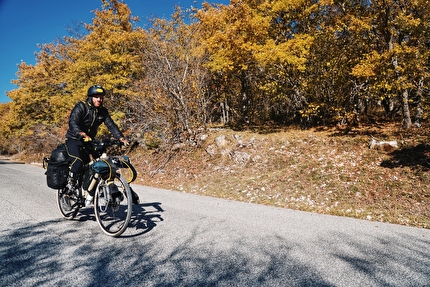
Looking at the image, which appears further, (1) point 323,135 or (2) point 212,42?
(2) point 212,42

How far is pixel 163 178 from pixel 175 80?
577 centimetres

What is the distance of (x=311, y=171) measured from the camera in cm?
929

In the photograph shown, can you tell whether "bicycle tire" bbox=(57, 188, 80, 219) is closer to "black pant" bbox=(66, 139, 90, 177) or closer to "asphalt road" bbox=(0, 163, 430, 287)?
"asphalt road" bbox=(0, 163, 430, 287)

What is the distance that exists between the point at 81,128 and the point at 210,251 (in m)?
3.17

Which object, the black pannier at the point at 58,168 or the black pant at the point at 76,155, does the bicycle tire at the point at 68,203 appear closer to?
the black pannier at the point at 58,168

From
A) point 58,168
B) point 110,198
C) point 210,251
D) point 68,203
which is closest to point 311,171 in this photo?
point 210,251

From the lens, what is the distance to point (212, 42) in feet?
45.8

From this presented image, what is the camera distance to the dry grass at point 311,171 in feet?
22.4

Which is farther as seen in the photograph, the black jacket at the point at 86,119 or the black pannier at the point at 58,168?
the black pannier at the point at 58,168

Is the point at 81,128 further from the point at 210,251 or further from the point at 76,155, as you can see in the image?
the point at 210,251

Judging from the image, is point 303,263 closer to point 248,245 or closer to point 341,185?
point 248,245

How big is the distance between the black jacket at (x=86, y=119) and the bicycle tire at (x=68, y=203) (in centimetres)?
111

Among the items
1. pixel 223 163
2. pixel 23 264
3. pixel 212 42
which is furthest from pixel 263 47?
pixel 23 264

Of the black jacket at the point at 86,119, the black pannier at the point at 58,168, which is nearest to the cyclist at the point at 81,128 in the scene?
the black jacket at the point at 86,119
